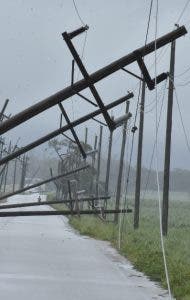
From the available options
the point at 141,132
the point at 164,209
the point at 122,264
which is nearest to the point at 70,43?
the point at 122,264

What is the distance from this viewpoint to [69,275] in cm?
1354

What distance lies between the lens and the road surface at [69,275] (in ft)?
36.3

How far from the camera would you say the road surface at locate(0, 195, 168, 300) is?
436 inches

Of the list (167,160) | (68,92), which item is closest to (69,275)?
(68,92)

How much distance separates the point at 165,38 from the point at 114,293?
4685 mm

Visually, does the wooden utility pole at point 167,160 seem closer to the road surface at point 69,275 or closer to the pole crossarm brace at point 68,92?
the road surface at point 69,275

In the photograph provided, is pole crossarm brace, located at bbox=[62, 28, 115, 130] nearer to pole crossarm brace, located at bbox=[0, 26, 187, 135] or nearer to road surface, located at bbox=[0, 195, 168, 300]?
pole crossarm brace, located at bbox=[0, 26, 187, 135]

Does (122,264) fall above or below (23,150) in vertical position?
below

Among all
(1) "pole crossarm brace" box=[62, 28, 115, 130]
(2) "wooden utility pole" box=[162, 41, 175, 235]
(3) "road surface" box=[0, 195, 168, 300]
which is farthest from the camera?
(2) "wooden utility pole" box=[162, 41, 175, 235]

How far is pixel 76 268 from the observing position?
48.8 ft

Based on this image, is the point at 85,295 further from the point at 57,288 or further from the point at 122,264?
the point at 122,264

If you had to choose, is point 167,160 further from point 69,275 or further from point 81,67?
point 81,67

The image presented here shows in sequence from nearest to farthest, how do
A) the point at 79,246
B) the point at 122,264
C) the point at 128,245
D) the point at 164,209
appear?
the point at 122,264
the point at 128,245
the point at 79,246
the point at 164,209

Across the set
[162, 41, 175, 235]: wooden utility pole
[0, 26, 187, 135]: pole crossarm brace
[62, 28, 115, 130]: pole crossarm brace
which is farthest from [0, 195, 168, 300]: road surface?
[162, 41, 175, 235]: wooden utility pole
